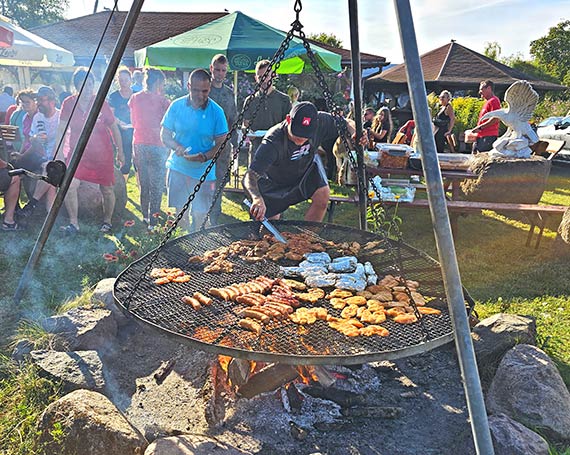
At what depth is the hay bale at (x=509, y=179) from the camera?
296 inches

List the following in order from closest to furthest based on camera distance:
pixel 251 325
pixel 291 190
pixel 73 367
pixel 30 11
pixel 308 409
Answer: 1. pixel 251 325
2. pixel 73 367
3. pixel 308 409
4. pixel 291 190
5. pixel 30 11

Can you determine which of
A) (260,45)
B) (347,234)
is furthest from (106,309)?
(260,45)

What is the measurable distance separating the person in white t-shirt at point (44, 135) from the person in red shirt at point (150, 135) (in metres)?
1.37

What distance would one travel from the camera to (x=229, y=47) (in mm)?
8203

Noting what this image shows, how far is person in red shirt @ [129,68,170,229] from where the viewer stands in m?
6.62

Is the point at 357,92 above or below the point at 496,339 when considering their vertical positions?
above

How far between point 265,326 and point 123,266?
9.73 ft

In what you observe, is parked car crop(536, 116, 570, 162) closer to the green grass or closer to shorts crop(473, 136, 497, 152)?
shorts crop(473, 136, 497, 152)

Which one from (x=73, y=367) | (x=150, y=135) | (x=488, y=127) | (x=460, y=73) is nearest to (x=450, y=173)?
(x=488, y=127)

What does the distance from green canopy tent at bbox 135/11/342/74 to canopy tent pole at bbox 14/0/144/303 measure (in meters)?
4.98

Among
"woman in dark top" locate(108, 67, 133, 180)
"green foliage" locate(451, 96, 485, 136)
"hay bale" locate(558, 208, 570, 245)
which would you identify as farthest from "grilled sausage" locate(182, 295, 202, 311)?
"green foliage" locate(451, 96, 485, 136)

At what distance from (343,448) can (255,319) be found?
3.20ft

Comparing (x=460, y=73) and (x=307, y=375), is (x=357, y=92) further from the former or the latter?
(x=460, y=73)

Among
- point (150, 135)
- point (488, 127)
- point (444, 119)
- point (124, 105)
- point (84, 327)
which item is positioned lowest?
point (84, 327)
